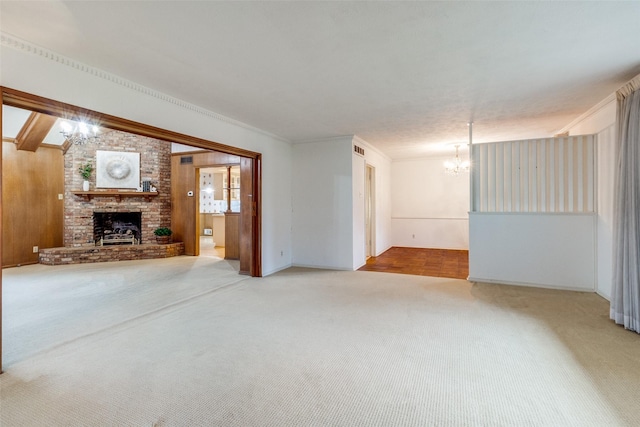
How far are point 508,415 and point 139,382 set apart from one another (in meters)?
2.37

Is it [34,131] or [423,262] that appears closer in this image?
[34,131]

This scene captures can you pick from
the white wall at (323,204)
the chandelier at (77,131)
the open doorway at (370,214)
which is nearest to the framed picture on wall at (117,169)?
the chandelier at (77,131)

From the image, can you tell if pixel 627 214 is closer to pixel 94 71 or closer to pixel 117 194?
pixel 94 71

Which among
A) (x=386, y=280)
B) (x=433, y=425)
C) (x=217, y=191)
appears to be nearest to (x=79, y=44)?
(x=433, y=425)

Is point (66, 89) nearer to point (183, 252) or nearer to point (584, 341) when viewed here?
point (584, 341)

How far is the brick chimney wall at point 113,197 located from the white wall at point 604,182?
864cm

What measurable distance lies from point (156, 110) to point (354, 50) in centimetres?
230

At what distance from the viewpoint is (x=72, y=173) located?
22.6ft

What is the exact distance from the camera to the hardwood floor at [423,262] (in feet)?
17.5

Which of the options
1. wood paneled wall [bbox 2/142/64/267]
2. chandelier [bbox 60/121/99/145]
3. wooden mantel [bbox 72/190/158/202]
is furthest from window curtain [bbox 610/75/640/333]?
wood paneled wall [bbox 2/142/64/267]

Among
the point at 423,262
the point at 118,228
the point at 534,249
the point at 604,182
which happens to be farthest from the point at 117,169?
the point at 604,182

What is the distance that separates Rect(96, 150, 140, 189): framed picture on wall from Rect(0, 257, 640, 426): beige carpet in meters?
3.96

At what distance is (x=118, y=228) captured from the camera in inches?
299

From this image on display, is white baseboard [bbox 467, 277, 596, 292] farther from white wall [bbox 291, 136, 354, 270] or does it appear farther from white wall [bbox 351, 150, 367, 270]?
white wall [bbox 291, 136, 354, 270]
